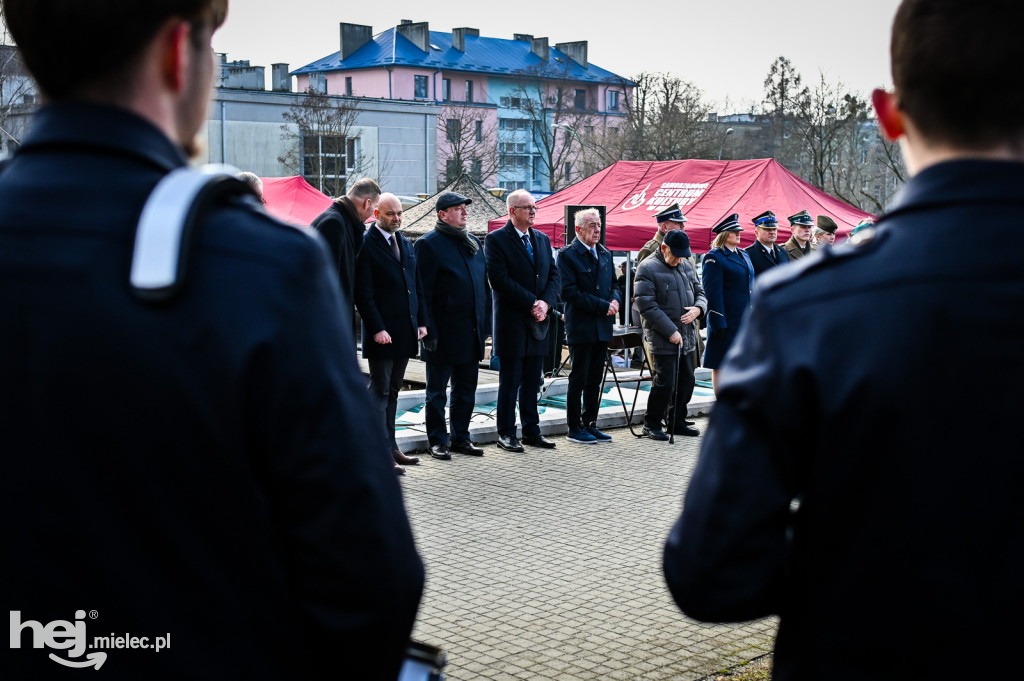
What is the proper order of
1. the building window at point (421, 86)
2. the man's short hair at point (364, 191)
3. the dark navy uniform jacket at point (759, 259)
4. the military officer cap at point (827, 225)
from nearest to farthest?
the man's short hair at point (364, 191)
the dark navy uniform jacket at point (759, 259)
the military officer cap at point (827, 225)
the building window at point (421, 86)

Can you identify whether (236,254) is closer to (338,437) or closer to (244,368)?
(244,368)

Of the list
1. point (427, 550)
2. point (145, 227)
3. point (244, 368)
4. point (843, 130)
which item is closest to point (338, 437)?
point (244, 368)

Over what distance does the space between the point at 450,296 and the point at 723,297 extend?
2.77 metres

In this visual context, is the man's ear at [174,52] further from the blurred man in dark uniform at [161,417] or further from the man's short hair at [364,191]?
the man's short hair at [364,191]

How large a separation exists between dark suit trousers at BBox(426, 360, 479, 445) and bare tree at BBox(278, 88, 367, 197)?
4640 cm

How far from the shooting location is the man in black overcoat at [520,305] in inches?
405

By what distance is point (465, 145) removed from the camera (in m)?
72.4

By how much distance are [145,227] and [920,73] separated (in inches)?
43.2

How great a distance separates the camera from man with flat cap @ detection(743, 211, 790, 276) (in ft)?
38.6

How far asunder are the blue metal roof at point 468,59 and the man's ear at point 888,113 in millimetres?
80947

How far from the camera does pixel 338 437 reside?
153 centimetres

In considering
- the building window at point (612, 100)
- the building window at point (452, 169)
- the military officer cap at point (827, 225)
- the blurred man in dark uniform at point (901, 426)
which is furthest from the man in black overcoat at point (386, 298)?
the building window at point (612, 100)

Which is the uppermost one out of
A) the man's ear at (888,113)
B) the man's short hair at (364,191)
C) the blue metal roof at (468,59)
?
the blue metal roof at (468,59)

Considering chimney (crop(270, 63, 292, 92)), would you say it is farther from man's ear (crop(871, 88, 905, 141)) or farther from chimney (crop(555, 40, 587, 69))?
man's ear (crop(871, 88, 905, 141))
